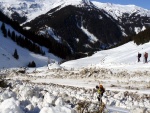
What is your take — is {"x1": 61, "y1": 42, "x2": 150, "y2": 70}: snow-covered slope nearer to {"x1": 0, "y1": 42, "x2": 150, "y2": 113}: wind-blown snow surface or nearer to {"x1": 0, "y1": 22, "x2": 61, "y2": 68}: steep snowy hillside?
{"x1": 0, "y1": 42, "x2": 150, "y2": 113}: wind-blown snow surface

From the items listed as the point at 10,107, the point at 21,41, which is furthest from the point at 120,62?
the point at 21,41

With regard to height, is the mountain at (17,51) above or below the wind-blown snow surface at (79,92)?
above

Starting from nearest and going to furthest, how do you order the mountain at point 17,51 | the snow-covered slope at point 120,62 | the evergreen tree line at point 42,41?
the snow-covered slope at point 120,62, the mountain at point 17,51, the evergreen tree line at point 42,41

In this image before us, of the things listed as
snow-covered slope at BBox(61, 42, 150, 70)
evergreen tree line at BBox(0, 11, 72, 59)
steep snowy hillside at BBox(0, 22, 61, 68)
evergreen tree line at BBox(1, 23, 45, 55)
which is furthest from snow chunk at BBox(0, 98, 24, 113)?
evergreen tree line at BBox(0, 11, 72, 59)

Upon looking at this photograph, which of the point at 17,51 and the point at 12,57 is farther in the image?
the point at 17,51

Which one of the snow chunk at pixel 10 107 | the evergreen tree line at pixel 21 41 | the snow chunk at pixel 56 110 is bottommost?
the snow chunk at pixel 56 110

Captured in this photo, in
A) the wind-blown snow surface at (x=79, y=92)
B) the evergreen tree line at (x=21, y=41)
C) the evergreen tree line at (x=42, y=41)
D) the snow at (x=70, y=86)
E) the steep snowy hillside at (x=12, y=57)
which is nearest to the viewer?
the wind-blown snow surface at (x=79, y=92)

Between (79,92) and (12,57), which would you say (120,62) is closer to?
(79,92)

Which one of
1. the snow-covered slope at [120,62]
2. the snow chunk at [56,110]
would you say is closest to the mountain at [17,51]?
the snow-covered slope at [120,62]

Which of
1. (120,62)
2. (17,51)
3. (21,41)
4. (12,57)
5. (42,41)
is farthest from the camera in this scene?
(42,41)

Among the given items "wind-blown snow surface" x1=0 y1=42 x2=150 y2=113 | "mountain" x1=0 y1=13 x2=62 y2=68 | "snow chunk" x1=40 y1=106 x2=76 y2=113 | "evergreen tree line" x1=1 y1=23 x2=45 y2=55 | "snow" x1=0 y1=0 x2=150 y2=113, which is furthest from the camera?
"evergreen tree line" x1=1 y1=23 x2=45 y2=55

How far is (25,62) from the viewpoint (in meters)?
102

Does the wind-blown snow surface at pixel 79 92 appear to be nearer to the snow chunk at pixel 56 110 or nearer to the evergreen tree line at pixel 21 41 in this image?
the snow chunk at pixel 56 110

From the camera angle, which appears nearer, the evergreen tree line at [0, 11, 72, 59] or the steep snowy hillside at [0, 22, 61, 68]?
the steep snowy hillside at [0, 22, 61, 68]
